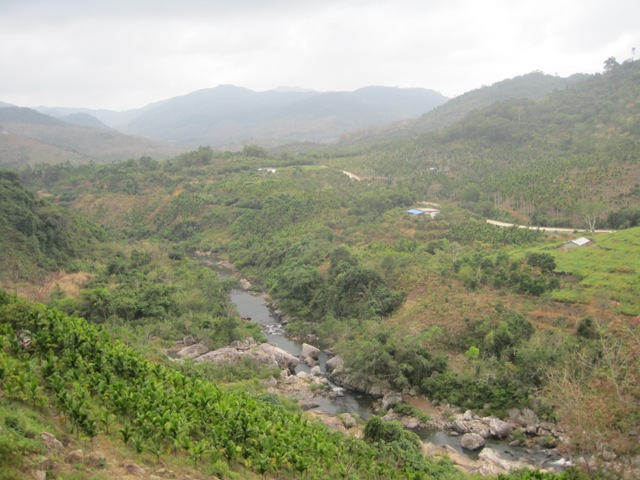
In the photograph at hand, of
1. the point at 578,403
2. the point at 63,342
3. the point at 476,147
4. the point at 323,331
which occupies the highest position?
the point at 476,147

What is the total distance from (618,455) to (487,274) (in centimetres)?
2109

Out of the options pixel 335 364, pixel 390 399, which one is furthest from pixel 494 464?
pixel 335 364

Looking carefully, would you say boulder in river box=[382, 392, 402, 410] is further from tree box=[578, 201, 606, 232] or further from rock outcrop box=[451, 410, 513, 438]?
tree box=[578, 201, 606, 232]

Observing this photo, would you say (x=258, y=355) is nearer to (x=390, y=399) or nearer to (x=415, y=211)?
(x=390, y=399)

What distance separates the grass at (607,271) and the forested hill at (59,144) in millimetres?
119871

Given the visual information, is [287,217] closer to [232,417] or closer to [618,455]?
[232,417]

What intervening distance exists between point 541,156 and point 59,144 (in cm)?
15049

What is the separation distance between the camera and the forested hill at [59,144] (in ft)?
413

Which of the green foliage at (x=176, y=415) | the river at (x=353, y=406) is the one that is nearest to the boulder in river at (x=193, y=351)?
the river at (x=353, y=406)

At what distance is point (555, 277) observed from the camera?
3400cm

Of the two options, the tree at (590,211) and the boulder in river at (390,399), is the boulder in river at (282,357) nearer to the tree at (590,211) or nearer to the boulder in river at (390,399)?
the boulder in river at (390,399)

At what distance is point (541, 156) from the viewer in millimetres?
72875

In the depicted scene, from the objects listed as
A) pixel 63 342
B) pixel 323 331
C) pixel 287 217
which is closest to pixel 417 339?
pixel 323 331

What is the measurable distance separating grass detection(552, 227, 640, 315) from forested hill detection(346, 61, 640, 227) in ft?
37.2
